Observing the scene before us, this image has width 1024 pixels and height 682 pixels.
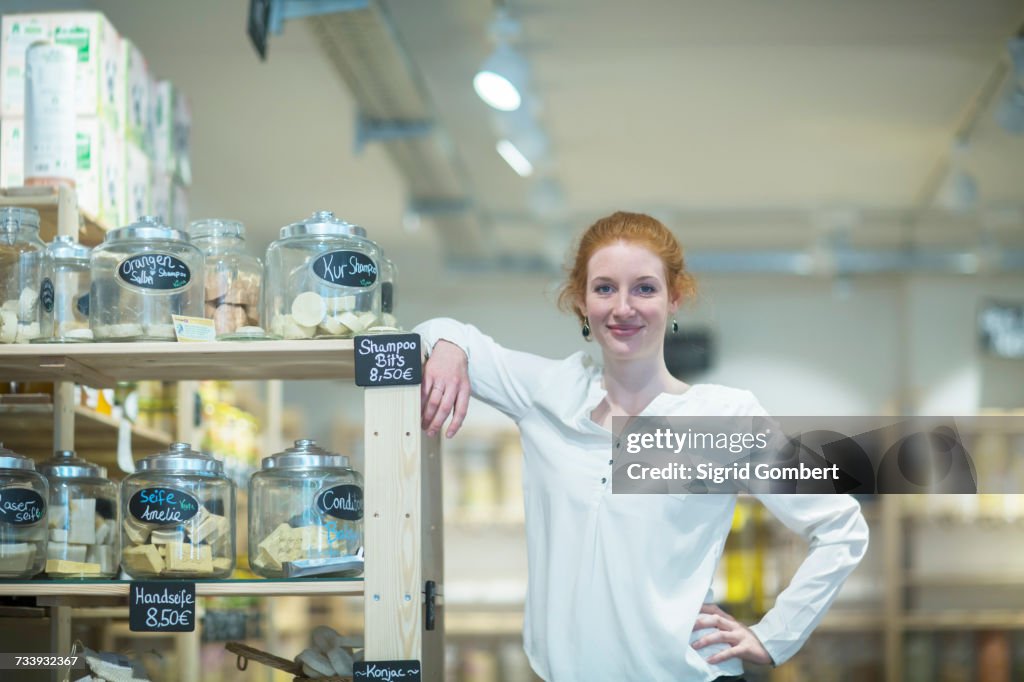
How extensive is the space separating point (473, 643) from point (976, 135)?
416 centimetres

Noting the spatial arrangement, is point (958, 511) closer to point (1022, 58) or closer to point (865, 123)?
point (865, 123)

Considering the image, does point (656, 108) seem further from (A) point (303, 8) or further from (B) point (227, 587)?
(B) point (227, 587)

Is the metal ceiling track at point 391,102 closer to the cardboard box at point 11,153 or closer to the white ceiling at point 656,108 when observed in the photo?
the white ceiling at point 656,108

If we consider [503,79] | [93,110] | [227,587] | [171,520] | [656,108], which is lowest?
[227,587]

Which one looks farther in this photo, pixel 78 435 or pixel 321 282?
pixel 78 435

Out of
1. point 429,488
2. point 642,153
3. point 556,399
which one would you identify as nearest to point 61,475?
point 429,488

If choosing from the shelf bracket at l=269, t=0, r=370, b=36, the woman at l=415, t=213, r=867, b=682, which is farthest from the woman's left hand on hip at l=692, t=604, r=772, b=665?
the shelf bracket at l=269, t=0, r=370, b=36

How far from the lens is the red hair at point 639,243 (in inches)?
85.6

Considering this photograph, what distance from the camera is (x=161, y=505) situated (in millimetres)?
1940

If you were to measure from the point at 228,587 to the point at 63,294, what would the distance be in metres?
0.61

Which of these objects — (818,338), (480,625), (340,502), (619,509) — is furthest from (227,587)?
(818,338)

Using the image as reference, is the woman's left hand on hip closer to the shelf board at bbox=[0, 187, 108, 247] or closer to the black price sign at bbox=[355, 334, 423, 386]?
the black price sign at bbox=[355, 334, 423, 386]

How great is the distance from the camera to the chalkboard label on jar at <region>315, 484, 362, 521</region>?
1953 millimetres

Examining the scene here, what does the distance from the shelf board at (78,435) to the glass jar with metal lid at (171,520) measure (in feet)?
2.61
